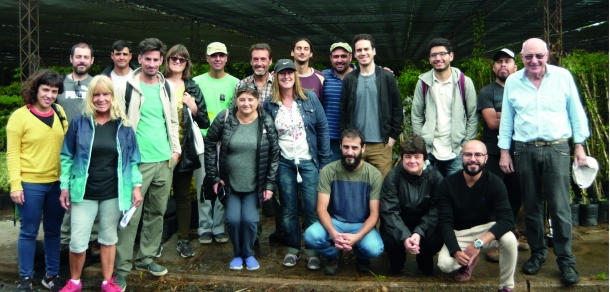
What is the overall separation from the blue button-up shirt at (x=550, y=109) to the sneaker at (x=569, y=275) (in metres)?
1.03

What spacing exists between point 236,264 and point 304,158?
111 cm

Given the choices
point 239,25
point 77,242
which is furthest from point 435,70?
point 239,25

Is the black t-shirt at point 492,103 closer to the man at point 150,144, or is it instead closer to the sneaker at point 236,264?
the sneaker at point 236,264

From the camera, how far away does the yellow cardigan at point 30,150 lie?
426cm

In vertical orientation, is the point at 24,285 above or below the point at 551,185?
below

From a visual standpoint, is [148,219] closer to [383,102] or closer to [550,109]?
[383,102]

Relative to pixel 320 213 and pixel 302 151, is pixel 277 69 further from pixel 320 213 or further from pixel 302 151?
pixel 320 213

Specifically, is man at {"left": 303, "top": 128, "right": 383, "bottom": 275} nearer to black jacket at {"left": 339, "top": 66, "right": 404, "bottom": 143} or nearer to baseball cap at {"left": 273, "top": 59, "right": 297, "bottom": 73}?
black jacket at {"left": 339, "top": 66, "right": 404, "bottom": 143}

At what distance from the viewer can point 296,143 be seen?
4.96m

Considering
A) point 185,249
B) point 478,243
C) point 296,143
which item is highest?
point 296,143

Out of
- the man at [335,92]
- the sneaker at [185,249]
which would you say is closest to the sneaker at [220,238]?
the sneaker at [185,249]

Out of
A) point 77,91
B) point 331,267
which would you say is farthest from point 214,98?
point 331,267

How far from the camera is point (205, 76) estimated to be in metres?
5.60

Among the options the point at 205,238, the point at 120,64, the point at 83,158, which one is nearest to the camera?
the point at 83,158
